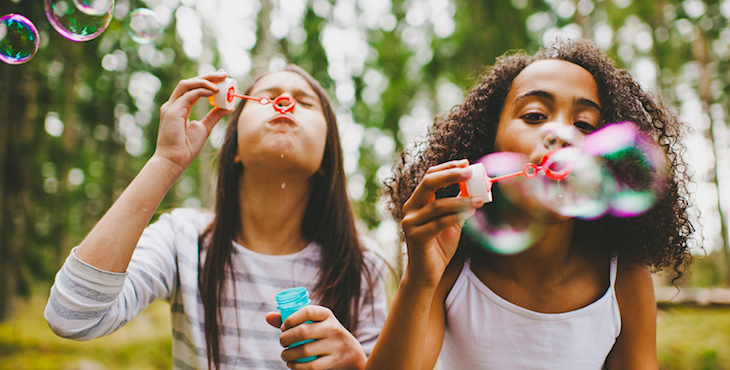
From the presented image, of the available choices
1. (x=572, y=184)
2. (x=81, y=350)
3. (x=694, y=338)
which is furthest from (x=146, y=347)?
(x=694, y=338)

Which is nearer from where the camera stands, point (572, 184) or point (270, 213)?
point (572, 184)

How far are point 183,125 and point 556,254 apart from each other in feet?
4.20

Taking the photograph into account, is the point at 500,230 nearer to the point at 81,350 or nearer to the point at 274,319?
the point at 274,319

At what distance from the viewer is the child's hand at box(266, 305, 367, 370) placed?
964 mm

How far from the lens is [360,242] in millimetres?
1787

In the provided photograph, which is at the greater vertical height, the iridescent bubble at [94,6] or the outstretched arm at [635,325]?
the iridescent bubble at [94,6]

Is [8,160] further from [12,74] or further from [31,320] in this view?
[31,320]

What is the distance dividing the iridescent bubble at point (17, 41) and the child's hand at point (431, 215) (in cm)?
188

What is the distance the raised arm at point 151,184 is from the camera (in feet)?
3.57

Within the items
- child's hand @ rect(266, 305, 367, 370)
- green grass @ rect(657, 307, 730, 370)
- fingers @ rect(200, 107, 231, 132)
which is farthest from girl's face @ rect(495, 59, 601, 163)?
green grass @ rect(657, 307, 730, 370)

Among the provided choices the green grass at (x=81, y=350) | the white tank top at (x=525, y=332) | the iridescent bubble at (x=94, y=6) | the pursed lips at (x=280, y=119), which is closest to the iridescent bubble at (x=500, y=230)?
the white tank top at (x=525, y=332)

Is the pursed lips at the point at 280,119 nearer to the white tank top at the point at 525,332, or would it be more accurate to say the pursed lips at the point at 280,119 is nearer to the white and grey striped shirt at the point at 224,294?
the white and grey striped shirt at the point at 224,294

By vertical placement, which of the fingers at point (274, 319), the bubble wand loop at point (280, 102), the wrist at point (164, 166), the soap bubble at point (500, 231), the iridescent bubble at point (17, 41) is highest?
the iridescent bubble at point (17, 41)

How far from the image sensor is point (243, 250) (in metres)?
1.59
